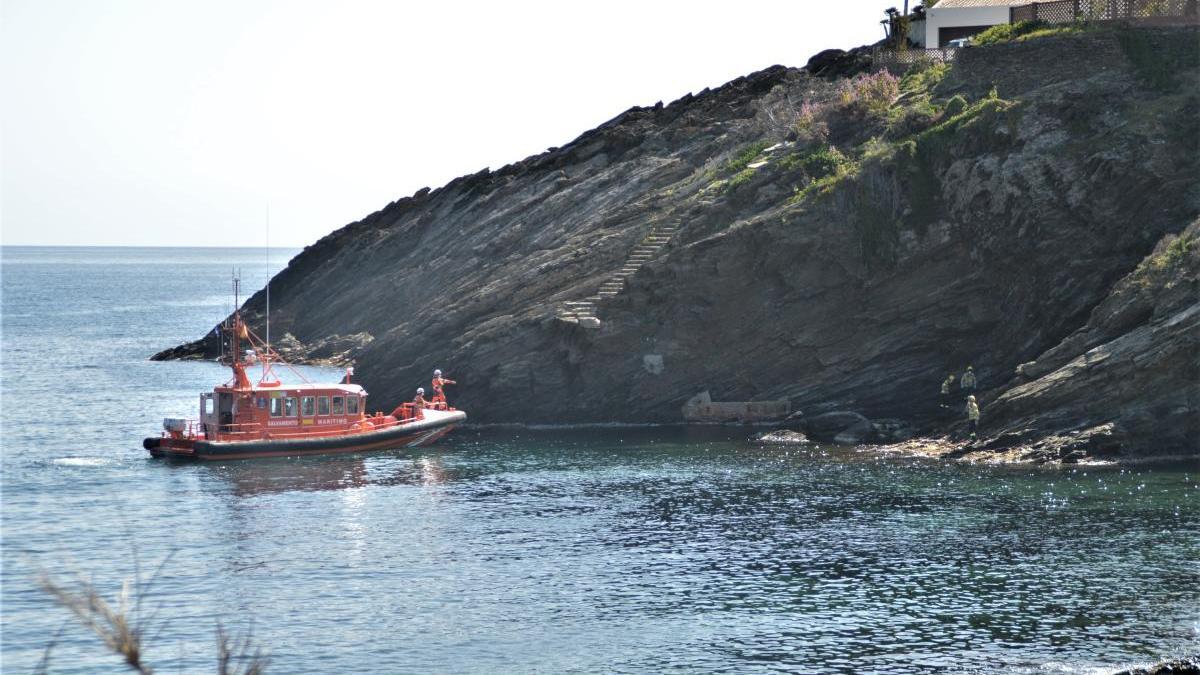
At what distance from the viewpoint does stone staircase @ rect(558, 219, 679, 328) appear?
74.8 metres

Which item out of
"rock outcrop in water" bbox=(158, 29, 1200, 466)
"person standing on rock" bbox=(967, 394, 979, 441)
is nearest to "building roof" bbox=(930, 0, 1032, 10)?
"rock outcrop in water" bbox=(158, 29, 1200, 466)

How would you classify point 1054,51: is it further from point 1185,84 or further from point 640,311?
point 640,311

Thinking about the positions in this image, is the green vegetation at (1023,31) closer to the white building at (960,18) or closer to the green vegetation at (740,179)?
the white building at (960,18)

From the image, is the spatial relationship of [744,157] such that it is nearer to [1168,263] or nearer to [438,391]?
[438,391]

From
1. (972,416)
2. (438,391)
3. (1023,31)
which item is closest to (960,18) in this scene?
(1023,31)

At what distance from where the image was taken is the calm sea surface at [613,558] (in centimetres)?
3350

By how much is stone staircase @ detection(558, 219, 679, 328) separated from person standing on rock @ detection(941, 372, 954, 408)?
1891cm

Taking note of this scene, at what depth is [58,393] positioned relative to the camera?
91.2m

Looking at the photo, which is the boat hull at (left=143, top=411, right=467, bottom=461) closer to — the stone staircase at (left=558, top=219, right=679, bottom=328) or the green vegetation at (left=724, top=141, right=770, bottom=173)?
the stone staircase at (left=558, top=219, right=679, bottom=328)

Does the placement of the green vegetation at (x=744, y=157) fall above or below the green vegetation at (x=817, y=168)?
above

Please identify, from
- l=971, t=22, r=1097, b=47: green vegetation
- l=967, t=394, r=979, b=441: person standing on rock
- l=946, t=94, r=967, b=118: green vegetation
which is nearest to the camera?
l=967, t=394, r=979, b=441: person standing on rock

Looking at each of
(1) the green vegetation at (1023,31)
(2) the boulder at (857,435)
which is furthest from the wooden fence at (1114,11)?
(2) the boulder at (857,435)

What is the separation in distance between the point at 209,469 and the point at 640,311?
996 inches

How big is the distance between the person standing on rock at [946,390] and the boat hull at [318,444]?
24.1 metres
